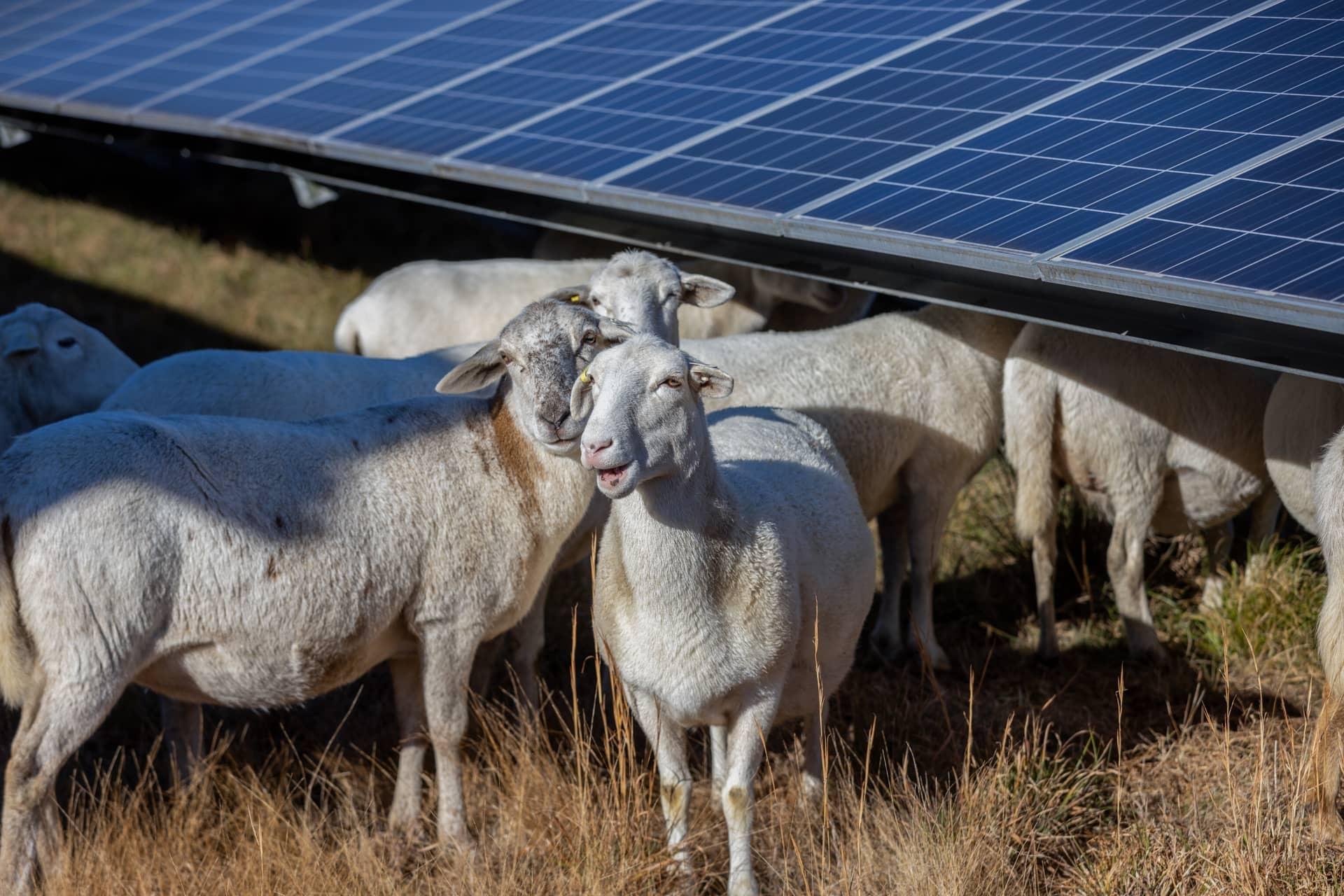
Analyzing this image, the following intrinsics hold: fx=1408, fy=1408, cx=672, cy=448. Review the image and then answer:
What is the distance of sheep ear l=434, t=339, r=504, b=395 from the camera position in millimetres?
5211

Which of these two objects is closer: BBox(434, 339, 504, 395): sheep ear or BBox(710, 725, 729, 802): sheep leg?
BBox(710, 725, 729, 802): sheep leg

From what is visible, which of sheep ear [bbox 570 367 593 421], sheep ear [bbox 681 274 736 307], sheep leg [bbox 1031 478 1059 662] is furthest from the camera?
sheep leg [bbox 1031 478 1059 662]

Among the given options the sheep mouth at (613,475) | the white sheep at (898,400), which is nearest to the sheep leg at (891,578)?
the white sheep at (898,400)

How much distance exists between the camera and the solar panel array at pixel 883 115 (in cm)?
498

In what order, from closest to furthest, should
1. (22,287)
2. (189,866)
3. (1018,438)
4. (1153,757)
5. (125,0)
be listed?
(189,866) → (1153,757) → (1018,438) → (22,287) → (125,0)

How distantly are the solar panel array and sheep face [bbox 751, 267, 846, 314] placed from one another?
1042mm

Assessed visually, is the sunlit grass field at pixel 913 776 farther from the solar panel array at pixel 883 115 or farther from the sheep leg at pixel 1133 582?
the solar panel array at pixel 883 115

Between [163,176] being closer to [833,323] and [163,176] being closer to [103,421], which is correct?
[833,323]

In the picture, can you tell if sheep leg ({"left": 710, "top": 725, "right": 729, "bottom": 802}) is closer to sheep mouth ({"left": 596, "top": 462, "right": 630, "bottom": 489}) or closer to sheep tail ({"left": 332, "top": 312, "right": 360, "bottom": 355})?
sheep mouth ({"left": 596, "top": 462, "right": 630, "bottom": 489})

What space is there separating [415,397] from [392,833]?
65.9 inches

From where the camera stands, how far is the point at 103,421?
472 cm

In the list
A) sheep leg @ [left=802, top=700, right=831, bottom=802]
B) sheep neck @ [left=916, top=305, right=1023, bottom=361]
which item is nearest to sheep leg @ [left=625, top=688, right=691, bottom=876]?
sheep leg @ [left=802, top=700, right=831, bottom=802]

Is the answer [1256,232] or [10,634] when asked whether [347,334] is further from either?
[1256,232]

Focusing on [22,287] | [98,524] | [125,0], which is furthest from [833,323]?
[125,0]
